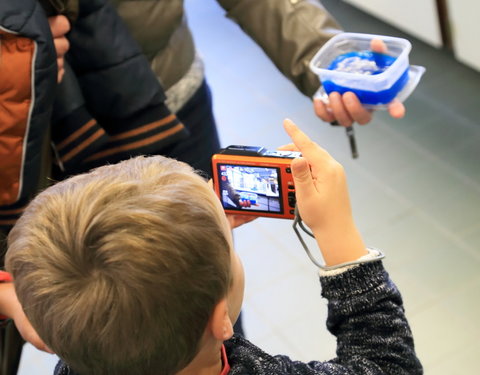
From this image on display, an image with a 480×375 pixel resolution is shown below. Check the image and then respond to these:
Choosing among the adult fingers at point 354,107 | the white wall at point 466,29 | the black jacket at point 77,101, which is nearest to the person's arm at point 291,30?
the adult fingers at point 354,107

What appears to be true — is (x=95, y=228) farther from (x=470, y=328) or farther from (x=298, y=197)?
(x=470, y=328)

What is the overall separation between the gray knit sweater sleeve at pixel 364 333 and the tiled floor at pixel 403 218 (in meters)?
0.96

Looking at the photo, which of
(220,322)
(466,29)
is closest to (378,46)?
(220,322)

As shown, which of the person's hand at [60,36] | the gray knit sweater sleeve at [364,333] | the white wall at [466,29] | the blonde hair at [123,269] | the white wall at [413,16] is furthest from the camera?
the white wall at [413,16]

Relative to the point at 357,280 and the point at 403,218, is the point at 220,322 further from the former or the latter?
the point at 403,218

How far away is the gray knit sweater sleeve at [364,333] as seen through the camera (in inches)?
34.9

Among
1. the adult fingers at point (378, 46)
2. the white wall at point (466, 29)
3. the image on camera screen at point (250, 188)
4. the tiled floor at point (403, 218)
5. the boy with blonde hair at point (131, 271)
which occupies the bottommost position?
the tiled floor at point (403, 218)

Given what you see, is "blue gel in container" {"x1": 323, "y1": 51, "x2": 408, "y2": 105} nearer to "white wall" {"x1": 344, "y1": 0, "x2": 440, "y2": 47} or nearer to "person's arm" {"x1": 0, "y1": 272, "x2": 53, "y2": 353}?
"person's arm" {"x1": 0, "y1": 272, "x2": 53, "y2": 353}

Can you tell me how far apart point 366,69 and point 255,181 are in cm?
39

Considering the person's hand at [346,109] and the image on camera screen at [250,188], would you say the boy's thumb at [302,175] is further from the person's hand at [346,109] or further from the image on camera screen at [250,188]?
the person's hand at [346,109]

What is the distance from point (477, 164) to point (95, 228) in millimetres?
1788

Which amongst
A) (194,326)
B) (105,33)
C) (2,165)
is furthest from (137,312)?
(105,33)

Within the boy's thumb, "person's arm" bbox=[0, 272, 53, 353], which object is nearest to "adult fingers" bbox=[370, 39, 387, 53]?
the boy's thumb

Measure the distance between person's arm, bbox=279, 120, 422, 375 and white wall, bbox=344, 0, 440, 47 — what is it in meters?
1.90
